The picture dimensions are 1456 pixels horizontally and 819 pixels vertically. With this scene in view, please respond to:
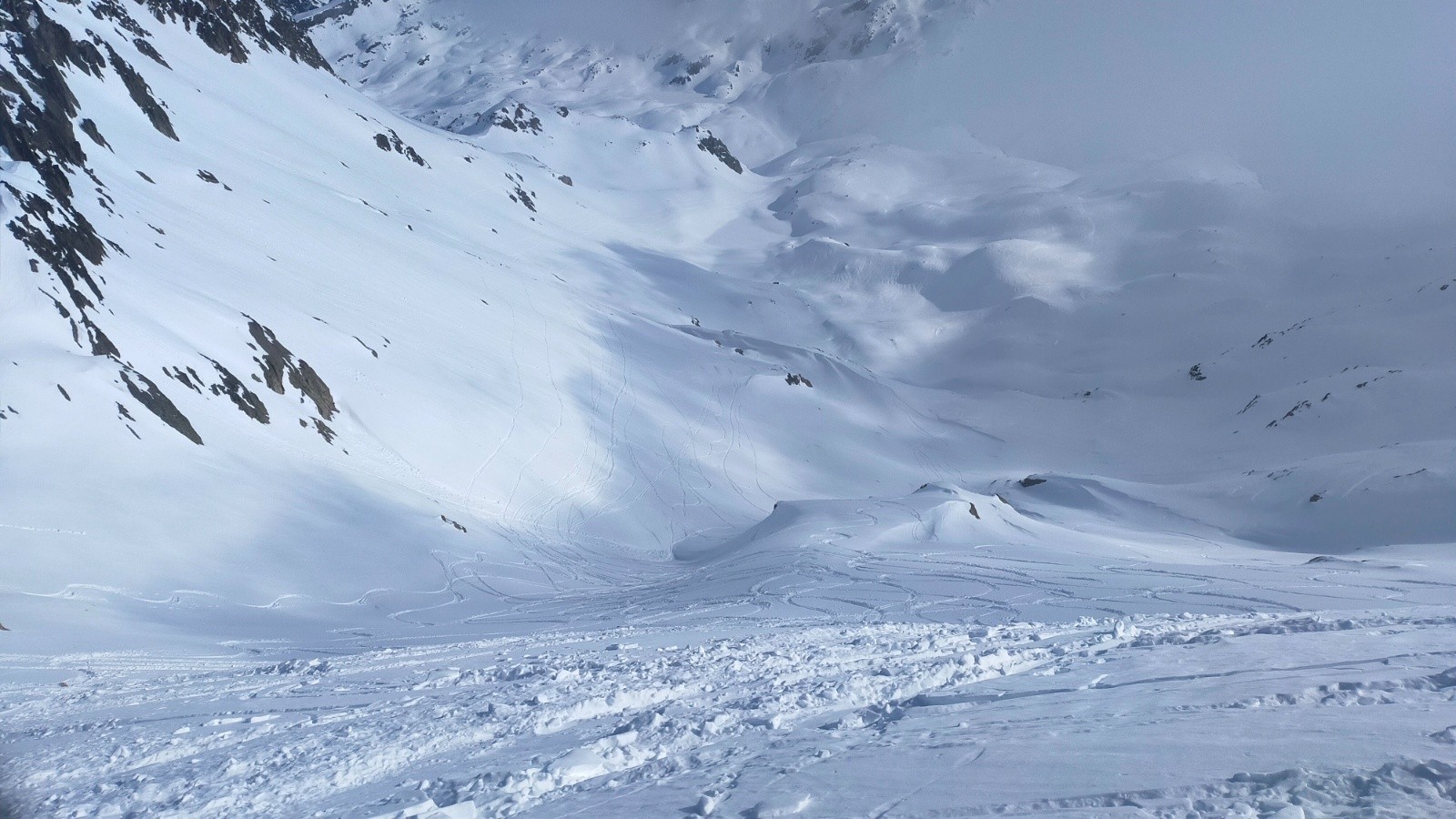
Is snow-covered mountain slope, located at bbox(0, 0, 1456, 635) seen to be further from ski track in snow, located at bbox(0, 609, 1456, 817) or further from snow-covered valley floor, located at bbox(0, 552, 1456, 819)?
ski track in snow, located at bbox(0, 609, 1456, 817)

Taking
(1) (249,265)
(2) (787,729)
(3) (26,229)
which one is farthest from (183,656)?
(1) (249,265)

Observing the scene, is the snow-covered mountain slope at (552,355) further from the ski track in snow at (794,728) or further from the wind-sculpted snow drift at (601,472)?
the ski track in snow at (794,728)

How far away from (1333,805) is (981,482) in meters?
42.4

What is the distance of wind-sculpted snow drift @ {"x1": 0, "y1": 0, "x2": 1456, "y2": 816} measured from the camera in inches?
255

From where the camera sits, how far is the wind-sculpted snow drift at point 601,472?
6.47 m

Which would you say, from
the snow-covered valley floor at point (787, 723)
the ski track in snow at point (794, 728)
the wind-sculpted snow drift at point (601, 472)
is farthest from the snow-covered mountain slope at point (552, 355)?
the ski track in snow at point (794, 728)

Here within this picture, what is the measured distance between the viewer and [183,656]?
11117 mm

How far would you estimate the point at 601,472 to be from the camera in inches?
1283

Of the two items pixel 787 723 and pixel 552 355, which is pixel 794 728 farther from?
pixel 552 355

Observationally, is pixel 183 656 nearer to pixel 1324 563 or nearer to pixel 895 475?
pixel 1324 563

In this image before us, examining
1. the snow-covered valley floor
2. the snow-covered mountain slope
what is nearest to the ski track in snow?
the snow-covered valley floor

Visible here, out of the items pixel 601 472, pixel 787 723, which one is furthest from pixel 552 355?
pixel 787 723

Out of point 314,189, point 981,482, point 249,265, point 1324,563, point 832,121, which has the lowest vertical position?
point 1324,563

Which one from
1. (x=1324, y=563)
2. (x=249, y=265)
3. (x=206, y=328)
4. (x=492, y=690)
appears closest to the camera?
(x=492, y=690)
